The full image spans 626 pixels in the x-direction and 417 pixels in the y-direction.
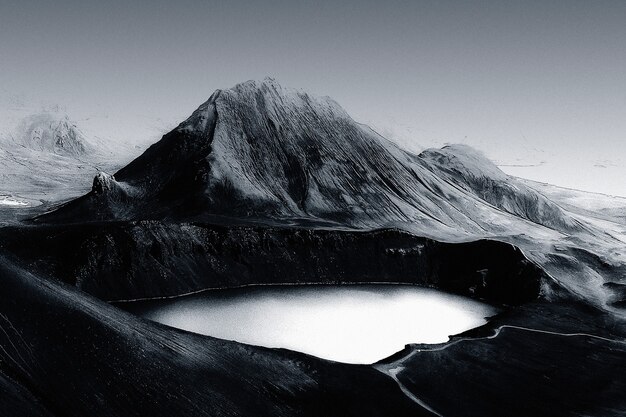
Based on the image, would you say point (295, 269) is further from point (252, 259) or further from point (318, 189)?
point (318, 189)

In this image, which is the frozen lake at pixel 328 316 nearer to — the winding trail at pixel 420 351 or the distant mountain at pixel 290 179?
the winding trail at pixel 420 351

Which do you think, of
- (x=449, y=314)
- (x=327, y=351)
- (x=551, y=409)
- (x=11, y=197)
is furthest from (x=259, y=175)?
(x=11, y=197)

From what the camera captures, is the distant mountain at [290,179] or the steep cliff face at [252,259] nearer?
the steep cliff face at [252,259]

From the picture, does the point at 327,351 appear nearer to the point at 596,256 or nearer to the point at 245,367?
the point at 245,367

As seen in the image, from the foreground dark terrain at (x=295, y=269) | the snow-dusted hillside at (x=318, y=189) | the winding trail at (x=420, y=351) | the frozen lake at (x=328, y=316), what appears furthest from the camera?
the snow-dusted hillside at (x=318, y=189)

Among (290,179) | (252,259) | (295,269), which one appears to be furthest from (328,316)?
(290,179)

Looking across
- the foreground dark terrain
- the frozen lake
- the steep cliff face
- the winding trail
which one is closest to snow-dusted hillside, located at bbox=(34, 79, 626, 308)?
the foreground dark terrain

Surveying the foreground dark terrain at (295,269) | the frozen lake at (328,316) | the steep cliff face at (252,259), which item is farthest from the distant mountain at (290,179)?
the frozen lake at (328,316)
